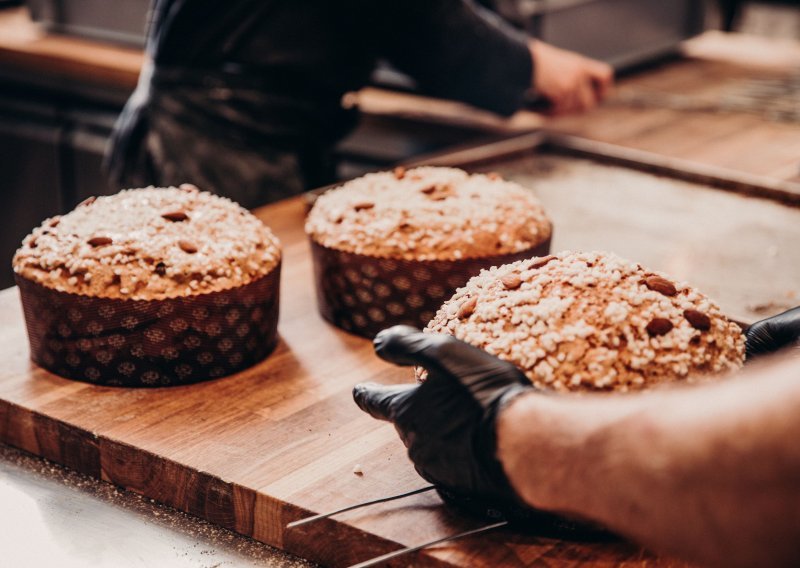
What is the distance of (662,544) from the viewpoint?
0.93 meters

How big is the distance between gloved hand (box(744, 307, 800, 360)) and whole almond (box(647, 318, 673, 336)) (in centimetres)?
19

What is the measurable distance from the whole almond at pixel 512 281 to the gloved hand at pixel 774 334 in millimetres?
337

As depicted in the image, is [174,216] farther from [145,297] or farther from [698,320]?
[698,320]

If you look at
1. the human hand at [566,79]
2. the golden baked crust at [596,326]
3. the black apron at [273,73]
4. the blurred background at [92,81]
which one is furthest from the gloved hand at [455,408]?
the blurred background at [92,81]

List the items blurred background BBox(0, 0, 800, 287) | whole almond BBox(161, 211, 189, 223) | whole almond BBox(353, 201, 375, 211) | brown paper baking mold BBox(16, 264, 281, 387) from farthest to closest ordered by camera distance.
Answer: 1. blurred background BBox(0, 0, 800, 287)
2. whole almond BBox(353, 201, 375, 211)
3. whole almond BBox(161, 211, 189, 223)
4. brown paper baking mold BBox(16, 264, 281, 387)

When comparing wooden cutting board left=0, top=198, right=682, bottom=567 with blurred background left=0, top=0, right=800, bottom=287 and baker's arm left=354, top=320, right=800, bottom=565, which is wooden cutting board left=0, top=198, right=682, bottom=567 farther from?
blurred background left=0, top=0, right=800, bottom=287

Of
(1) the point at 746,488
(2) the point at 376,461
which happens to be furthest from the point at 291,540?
(1) the point at 746,488

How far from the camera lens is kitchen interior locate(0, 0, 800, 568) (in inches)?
107

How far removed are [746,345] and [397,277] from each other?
61 centimetres

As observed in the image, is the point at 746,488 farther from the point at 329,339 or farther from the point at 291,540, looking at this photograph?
the point at 329,339

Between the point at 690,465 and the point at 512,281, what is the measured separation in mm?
513

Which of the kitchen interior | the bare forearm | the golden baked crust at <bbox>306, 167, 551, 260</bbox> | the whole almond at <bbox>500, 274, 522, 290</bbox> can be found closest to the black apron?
the kitchen interior

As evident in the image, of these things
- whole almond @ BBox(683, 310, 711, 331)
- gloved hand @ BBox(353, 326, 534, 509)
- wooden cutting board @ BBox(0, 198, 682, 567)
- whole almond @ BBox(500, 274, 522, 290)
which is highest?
whole almond @ BBox(500, 274, 522, 290)

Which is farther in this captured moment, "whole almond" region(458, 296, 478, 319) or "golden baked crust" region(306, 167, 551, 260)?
"golden baked crust" region(306, 167, 551, 260)
